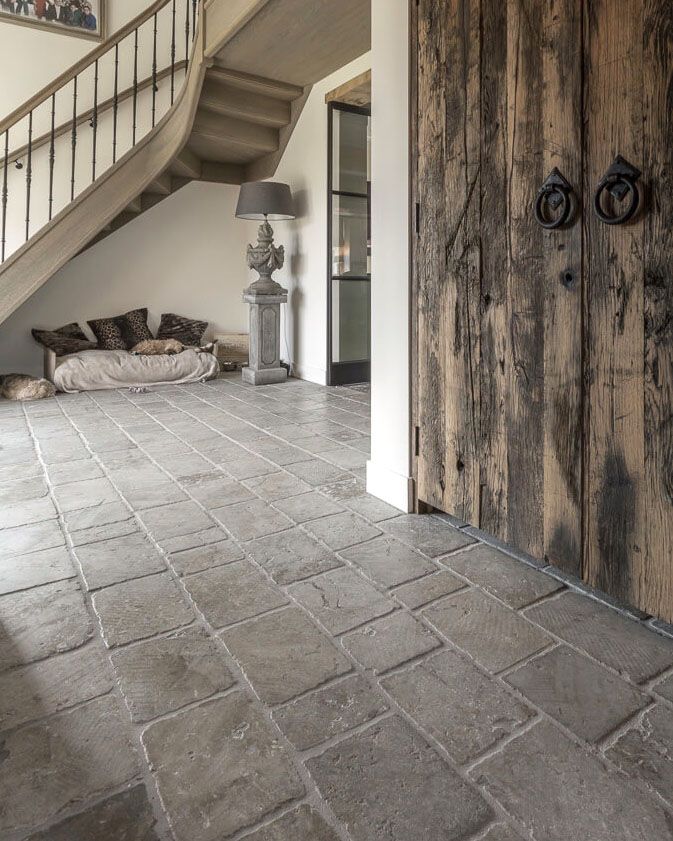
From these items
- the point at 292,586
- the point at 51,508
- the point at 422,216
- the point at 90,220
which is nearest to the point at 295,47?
the point at 90,220

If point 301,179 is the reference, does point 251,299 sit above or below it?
below

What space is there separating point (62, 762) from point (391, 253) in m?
1.96

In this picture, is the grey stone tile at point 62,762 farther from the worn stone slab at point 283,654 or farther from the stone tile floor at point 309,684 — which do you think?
the worn stone slab at point 283,654

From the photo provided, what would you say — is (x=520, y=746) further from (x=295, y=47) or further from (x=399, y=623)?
(x=295, y=47)

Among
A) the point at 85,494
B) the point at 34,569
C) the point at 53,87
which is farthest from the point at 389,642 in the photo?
the point at 53,87

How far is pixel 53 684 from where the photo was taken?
1318 mm

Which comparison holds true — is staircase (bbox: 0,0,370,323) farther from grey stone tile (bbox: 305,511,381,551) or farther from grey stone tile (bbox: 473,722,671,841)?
grey stone tile (bbox: 473,722,671,841)

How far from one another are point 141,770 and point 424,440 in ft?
4.92

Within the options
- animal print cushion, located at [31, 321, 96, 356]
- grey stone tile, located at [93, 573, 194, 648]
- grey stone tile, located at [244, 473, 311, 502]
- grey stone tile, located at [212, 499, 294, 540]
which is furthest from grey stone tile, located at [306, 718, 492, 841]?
animal print cushion, located at [31, 321, 96, 356]

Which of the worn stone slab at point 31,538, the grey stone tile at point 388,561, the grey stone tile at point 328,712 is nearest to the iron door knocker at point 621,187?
the grey stone tile at point 388,561

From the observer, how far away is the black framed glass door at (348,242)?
18.0 ft

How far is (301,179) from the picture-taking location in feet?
19.0

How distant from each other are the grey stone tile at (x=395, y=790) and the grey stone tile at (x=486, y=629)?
347mm

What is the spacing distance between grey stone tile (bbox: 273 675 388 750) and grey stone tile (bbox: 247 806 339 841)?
157mm
